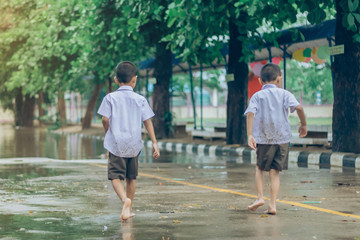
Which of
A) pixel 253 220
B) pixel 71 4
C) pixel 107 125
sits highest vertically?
pixel 71 4

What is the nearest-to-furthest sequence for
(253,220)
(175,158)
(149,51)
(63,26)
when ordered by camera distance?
(253,220) < (175,158) < (149,51) < (63,26)

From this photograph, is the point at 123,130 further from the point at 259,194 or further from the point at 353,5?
the point at 353,5

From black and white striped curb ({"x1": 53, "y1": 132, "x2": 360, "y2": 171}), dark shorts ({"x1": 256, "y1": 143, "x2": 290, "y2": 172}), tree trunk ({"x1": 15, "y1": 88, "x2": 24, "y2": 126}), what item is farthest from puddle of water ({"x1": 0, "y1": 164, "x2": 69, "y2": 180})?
tree trunk ({"x1": 15, "y1": 88, "x2": 24, "y2": 126})

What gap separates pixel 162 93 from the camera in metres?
29.1

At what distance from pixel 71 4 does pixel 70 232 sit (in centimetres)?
2543

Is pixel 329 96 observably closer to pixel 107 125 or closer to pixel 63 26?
pixel 63 26

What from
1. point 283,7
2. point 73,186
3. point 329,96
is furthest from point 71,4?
point 329,96

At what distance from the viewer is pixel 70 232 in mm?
7328

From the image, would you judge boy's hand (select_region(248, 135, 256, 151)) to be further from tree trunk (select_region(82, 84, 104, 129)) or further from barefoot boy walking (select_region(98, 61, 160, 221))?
tree trunk (select_region(82, 84, 104, 129))

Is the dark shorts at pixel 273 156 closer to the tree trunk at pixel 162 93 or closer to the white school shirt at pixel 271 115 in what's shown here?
the white school shirt at pixel 271 115

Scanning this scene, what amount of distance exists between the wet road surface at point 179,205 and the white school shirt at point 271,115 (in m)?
0.81

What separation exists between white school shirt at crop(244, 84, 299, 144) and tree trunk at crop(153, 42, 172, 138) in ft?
64.4

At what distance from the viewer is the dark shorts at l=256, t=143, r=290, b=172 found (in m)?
8.78

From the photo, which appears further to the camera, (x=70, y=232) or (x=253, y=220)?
(x=253, y=220)
